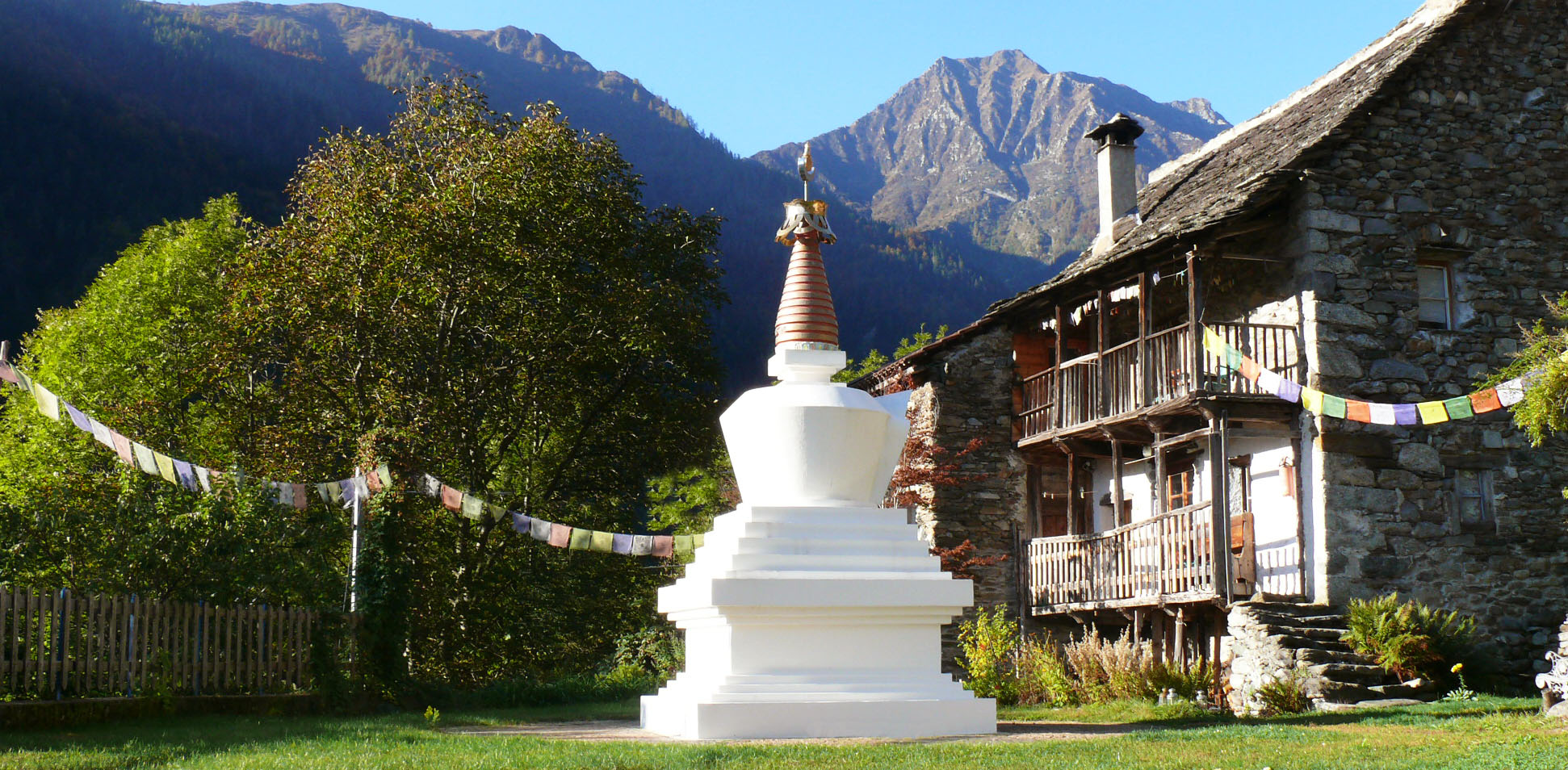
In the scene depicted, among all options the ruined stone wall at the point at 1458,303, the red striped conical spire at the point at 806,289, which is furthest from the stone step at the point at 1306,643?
the red striped conical spire at the point at 806,289

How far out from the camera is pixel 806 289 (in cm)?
1058

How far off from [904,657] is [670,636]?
13056mm

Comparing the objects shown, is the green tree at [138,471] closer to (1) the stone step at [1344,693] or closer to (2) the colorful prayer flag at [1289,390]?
(2) the colorful prayer flag at [1289,390]

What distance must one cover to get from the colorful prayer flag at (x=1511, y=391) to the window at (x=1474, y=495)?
5.62 m

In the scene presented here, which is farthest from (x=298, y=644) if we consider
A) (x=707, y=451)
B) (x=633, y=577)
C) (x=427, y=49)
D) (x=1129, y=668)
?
(x=427, y=49)

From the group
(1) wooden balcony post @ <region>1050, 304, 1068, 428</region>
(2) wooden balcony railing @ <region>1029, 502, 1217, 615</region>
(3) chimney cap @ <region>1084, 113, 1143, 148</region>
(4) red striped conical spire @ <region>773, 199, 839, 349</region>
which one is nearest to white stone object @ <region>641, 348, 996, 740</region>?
(4) red striped conical spire @ <region>773, 199, 839, 349</region>

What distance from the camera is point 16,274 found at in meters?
54.5

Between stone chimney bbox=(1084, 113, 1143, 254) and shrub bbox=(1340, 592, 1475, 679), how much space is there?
1001 centimetres

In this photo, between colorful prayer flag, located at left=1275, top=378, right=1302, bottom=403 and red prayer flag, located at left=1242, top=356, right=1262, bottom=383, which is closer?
colorful prayer flag, located at left=1275, top=378, right=1302, bottom=403

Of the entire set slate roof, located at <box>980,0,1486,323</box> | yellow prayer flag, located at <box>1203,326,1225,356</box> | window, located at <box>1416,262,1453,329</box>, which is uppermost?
slate roof, located at <box>980,0,1486,323</box>

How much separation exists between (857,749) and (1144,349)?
11543mm

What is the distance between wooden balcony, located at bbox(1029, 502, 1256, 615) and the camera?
54.7ft

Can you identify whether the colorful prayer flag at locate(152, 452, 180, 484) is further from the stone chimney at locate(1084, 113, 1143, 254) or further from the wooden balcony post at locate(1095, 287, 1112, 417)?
the stone chimney at locate(1084, 113, 1143, 254)

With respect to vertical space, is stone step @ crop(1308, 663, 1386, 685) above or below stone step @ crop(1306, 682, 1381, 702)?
above
